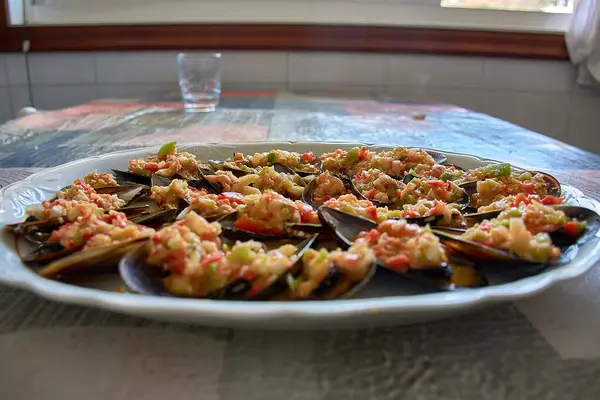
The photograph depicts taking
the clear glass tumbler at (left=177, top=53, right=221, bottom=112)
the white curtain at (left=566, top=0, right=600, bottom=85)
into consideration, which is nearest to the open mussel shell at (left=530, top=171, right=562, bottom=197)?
the clear glass tumbler at (left=177, top=53, right=221, bottom=112)

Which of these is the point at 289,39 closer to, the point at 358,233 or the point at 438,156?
the point at 438,156

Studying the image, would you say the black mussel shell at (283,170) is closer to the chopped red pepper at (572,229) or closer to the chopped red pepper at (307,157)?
the chopped red pepper at (307,157)

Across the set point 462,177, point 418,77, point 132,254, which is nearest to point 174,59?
point 418,77

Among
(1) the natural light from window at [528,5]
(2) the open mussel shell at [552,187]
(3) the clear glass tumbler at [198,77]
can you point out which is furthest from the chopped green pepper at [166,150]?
(1) the natural light from window at [528,5]

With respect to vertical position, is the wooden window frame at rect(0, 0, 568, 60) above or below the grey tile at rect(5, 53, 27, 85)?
above

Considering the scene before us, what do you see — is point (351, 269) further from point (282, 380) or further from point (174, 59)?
point (174, 59)

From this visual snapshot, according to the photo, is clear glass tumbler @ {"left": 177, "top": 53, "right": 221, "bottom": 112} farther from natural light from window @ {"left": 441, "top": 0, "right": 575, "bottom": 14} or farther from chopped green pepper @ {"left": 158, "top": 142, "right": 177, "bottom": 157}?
natural light from window @ {"left": 441, "top": 0, "right": 575, "bottom": 14}
